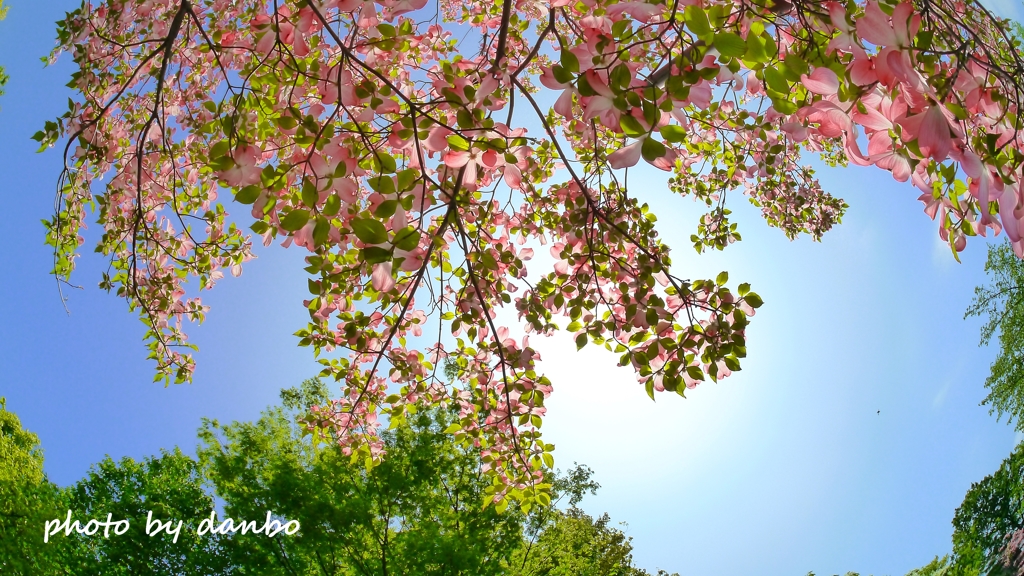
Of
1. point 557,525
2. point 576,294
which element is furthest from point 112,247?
point 557,525

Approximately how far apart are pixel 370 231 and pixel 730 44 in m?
0.81

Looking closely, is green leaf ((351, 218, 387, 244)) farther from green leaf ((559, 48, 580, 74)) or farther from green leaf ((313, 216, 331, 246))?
green leaf ((559, 48, 580, 74))

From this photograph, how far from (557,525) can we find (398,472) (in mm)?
3134

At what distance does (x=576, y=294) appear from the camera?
2855mm

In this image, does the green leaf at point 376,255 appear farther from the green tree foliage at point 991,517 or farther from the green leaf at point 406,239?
the green tree foliage at point 991,517

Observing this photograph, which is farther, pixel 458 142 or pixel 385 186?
pixel 458 142

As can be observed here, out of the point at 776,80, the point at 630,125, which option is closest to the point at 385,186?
the point at 630,125

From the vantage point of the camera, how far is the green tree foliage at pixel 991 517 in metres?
14.7

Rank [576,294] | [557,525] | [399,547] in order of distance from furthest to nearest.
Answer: [557,525]
[399,547]
[576,294]

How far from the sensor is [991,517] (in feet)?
51.3

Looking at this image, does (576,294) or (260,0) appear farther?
(260,0)

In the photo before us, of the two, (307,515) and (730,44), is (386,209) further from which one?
(307,515)

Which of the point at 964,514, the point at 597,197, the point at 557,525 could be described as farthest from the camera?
the point at 964,514

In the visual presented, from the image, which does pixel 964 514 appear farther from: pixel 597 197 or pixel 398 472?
pixel 597 197
